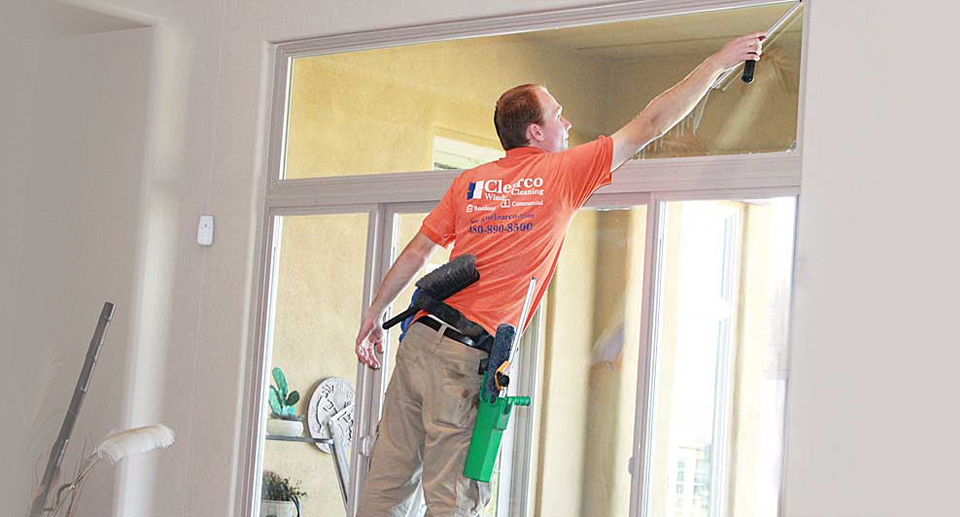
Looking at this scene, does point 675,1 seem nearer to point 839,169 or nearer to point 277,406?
point 839,169

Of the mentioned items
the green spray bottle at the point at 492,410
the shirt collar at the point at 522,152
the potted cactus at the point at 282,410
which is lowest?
the potted cactus at the point at 282,410

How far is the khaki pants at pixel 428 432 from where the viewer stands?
2.91 metres

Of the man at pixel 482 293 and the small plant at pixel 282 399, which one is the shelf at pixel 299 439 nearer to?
the small plant at pixel 282 399

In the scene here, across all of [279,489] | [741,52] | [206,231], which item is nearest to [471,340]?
[741,52]

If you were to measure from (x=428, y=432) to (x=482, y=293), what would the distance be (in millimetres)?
418

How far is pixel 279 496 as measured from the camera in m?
4.85

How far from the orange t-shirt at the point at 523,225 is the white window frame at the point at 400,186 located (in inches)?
27.7

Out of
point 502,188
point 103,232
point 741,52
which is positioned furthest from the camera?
point 103,232

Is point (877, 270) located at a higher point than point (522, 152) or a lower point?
lower

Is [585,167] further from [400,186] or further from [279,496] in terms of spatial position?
[279,496]

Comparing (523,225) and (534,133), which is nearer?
(523,225)

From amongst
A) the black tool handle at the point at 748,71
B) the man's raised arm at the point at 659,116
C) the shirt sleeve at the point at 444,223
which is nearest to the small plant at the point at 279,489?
the shirt sleeve at the point at 444,223

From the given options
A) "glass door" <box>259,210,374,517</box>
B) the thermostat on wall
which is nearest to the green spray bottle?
"glass door" <box>259,210,374,517</box>

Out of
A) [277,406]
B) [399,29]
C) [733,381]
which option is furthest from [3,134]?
[277,406]
